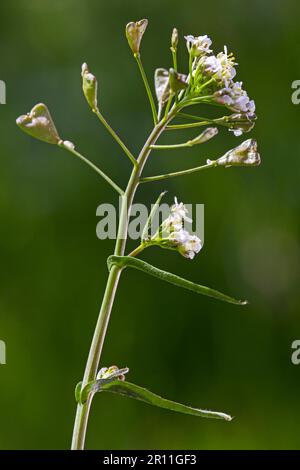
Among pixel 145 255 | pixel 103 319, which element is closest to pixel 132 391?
pixel 103 319

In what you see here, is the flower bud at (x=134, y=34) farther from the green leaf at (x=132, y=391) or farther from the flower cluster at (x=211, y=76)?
the green leaf at (x=132, y=391)

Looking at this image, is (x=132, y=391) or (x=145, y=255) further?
(x=145, y=255)

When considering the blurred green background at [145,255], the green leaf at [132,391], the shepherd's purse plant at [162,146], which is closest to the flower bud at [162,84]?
the shepherd's purse plant at [162,146]

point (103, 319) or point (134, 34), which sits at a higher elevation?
point (134, 34)

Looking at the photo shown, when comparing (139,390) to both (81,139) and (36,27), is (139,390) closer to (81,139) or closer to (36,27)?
(81,139)

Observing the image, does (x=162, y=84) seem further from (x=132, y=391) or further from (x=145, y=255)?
(x=145, y=255)
